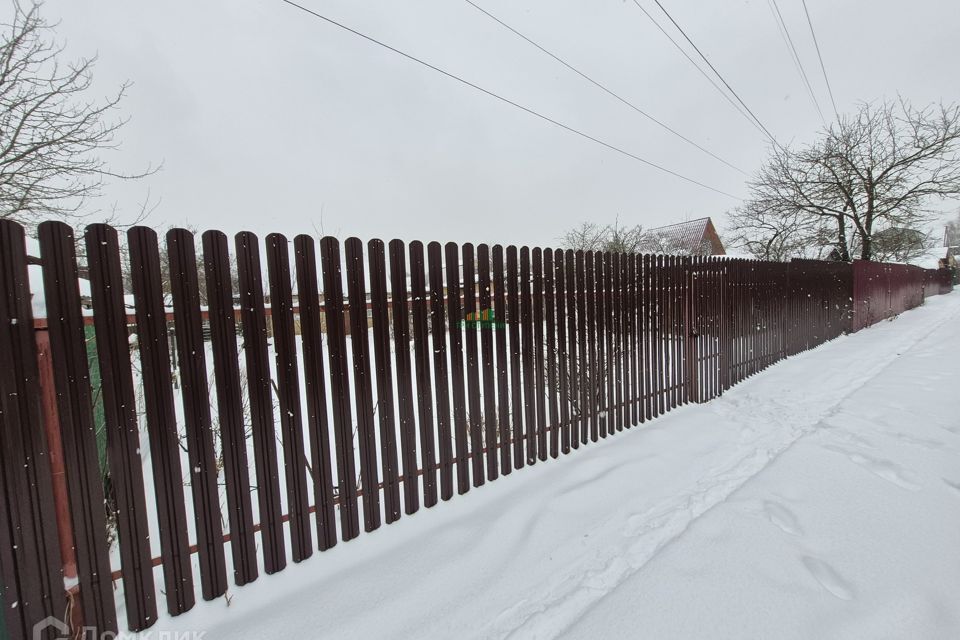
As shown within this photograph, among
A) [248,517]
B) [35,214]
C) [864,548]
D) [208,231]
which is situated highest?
[35,214]

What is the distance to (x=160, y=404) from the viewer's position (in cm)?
168

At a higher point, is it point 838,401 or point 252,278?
point 252,278

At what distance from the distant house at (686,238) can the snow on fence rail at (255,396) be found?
67.7ft

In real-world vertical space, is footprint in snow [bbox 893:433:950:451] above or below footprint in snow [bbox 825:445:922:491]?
above

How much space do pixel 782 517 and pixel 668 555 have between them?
86 cm

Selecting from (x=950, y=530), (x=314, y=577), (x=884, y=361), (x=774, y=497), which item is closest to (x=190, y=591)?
(x=314, y=577)

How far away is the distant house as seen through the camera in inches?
866

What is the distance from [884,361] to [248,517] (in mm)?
8622

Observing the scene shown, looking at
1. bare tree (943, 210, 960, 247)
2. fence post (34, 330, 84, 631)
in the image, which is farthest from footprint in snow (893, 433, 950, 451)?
bare tree (943, 210, 960, 247)

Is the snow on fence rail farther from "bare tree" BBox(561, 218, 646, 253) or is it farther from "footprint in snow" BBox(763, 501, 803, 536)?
"bare tree" BBox(561, 218, 646, 253)

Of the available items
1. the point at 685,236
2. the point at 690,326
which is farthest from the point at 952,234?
the point at 690,326

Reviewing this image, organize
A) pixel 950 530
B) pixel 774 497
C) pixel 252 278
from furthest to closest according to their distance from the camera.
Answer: pixel 774 497, pixel 950 530, pixel 252 278

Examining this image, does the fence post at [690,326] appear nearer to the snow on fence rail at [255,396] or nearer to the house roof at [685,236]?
the snow on fence rail at [255,396]

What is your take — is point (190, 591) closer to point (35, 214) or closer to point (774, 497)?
point (774, 497)
